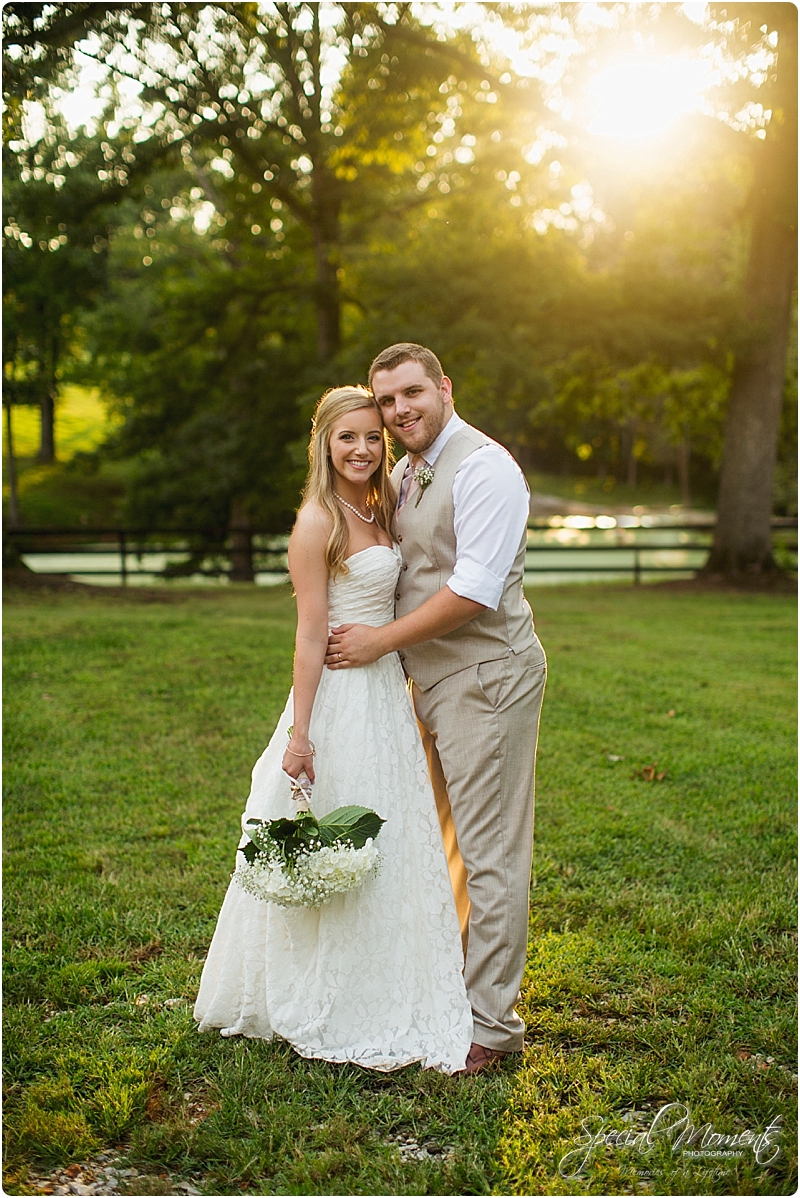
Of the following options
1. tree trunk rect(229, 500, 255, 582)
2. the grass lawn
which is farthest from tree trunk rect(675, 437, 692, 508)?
the grass lawn

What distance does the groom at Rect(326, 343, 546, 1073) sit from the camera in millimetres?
3199

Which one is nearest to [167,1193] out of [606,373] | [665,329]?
[665,329]

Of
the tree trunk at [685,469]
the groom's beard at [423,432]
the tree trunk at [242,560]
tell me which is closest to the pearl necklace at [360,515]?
the groom's beard at [423,432]

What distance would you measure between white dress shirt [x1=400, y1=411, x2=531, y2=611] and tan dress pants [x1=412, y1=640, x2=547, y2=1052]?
1.06 feet

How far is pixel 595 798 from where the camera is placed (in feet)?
18.9

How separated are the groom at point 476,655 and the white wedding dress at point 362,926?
0.32ft

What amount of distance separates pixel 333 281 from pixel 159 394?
13.8 ft

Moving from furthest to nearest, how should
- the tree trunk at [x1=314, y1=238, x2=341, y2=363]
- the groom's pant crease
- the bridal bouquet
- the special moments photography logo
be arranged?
1. the tree trunk at [x1=314, y1=238, x2=341, y2=363]
2. the groom's pant crease
3. the bridal bouquet
4. the special moments photography logo

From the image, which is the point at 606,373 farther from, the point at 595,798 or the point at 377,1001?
the point at 377,1001

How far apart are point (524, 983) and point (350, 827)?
3.88 feet

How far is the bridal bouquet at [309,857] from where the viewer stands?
300cm

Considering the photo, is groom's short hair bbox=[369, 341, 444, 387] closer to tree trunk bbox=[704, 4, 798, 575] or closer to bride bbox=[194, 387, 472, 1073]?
bride bbox=[194, 387, 472, 1073]

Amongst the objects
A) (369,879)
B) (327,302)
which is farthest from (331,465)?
(327,302)

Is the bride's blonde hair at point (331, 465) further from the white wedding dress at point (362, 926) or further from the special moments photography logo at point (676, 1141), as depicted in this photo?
the special moments photography logo at point (676, 1141)
